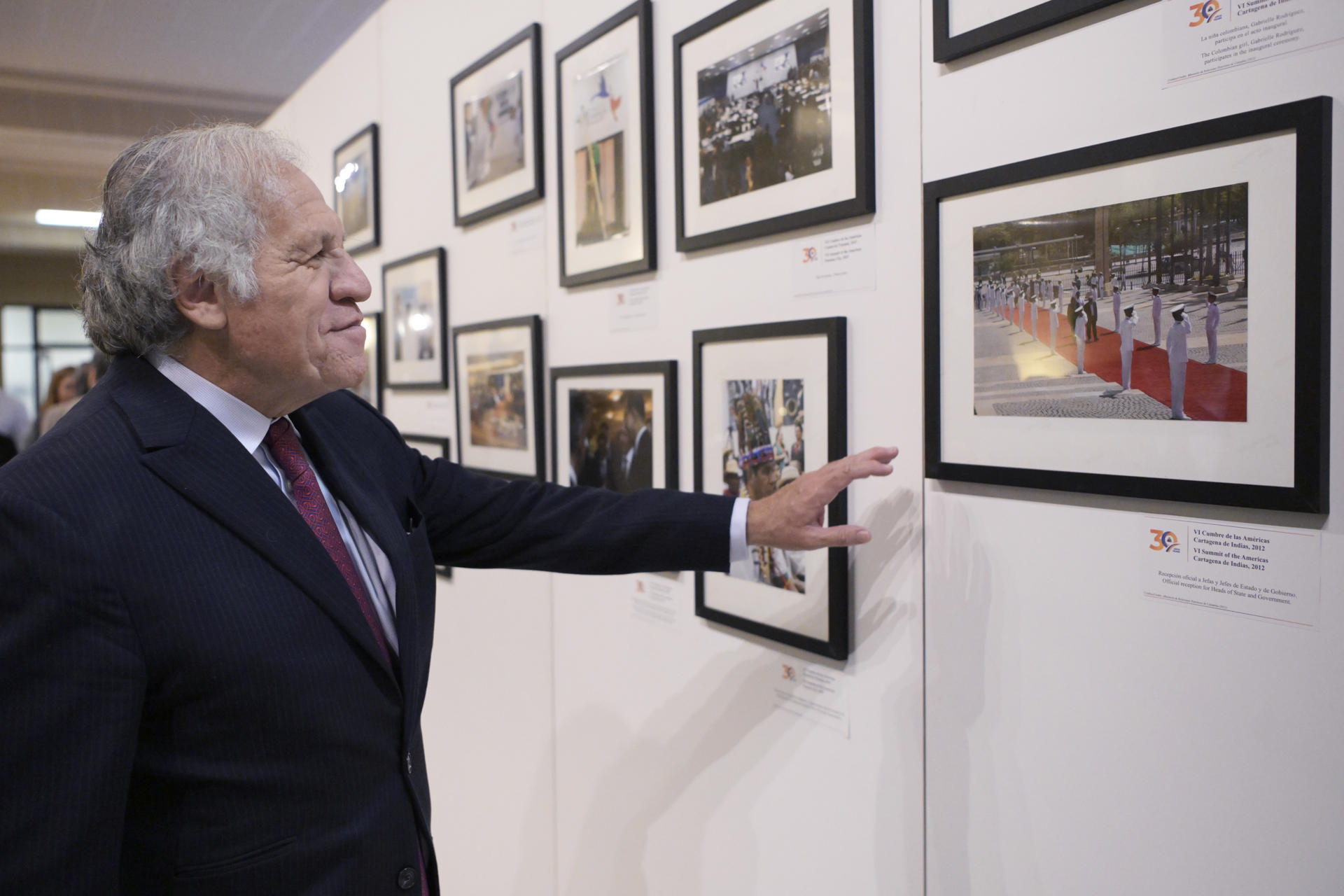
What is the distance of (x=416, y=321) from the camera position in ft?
11.7

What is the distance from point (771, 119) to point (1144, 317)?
2.99ft

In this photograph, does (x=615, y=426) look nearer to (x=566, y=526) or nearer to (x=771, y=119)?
(x=566, y=526)

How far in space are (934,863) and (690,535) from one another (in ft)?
2.46

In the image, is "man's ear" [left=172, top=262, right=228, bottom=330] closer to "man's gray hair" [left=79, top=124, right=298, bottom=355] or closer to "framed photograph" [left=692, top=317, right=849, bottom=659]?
"man's gray hair" [left=79, top=124, right=298, bottom=355]

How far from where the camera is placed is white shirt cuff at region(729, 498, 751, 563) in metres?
1.71

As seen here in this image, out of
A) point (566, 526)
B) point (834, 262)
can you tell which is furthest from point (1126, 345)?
point (566, 526)

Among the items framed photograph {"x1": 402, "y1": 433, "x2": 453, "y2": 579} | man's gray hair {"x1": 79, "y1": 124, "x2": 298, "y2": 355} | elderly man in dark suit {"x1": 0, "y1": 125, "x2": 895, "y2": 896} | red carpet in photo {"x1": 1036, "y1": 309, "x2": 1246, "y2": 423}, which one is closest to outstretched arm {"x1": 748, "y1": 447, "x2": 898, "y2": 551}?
elderly man in dark suit {"x1": 0, "y1": 125, "x2": 895, "y2": 896}

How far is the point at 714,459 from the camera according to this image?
6.74ft

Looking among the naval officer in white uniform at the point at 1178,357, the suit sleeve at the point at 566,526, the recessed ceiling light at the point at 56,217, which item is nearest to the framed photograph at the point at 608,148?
the suit sleeve at the point at 566,526

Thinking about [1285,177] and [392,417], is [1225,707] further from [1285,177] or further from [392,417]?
[392,417]

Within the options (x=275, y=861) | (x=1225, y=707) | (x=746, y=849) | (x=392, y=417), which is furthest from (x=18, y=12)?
(x=1225, y=707)

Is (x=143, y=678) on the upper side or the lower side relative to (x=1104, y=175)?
lower

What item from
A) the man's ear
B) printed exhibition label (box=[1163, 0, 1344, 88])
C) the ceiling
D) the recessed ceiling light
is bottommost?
the man's ear

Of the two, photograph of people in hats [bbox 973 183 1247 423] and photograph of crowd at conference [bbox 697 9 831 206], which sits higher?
photograph of crowd at conference [bbox 697 9 831 206]
